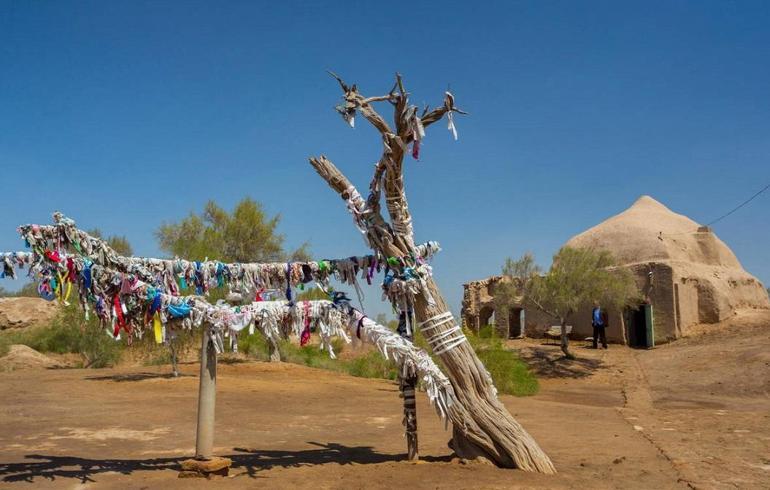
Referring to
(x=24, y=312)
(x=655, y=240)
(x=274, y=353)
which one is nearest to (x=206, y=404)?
(x=274, y=353)

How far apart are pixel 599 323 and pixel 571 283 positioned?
3.07 meters

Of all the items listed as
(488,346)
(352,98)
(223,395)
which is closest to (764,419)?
(488,346)

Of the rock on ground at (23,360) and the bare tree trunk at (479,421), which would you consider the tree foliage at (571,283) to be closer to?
the bare tree trunk at (479,421)

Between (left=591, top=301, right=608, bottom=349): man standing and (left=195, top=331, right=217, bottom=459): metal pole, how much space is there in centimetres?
1841

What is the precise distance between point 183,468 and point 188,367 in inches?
506

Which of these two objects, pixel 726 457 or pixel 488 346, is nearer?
pixel 726 457

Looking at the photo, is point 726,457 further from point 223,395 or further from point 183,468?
point 223,395

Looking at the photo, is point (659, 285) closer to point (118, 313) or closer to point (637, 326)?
point (637, 326)

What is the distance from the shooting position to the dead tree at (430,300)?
6023 mm

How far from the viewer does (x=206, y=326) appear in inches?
238

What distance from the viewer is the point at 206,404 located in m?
5.96

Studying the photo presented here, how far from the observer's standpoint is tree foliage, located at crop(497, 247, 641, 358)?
20250mm

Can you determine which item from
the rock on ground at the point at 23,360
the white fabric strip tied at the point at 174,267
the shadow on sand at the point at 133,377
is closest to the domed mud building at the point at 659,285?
the shadow on sand at the point at 133,377

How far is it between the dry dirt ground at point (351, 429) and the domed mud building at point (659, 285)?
397 cm
